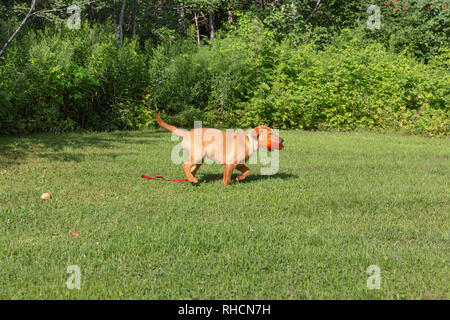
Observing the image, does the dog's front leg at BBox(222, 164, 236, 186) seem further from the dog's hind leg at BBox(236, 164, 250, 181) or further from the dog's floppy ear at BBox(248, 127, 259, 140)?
the dog's floppy ear at BBox(248, 127, 259, 140)

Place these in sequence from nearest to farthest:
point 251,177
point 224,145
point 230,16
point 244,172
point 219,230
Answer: point 219,230, point 224,145, point 244,172, point 251,177, point 230,16

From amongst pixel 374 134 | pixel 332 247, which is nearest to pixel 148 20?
pixel 374 134

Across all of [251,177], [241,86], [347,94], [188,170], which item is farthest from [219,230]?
[347,94]

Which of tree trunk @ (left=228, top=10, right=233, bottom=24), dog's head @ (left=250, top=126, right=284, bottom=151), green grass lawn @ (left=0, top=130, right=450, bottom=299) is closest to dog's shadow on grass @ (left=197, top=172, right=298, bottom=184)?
green grass lawn @ (left=0, top=130, right=450, bottom=299)

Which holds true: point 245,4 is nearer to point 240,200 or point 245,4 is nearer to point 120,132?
point 120,132

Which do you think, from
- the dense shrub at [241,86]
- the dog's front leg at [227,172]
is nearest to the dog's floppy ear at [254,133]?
the dog's front leg at [227,172]

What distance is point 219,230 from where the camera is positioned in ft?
14.8

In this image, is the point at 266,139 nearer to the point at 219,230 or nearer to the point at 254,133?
the point at 254,133

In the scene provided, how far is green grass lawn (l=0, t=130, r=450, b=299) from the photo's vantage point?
3373 mm

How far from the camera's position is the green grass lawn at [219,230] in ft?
11.1

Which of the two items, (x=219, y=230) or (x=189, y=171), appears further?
(x=189, y=171)

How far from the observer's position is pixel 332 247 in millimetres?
4133

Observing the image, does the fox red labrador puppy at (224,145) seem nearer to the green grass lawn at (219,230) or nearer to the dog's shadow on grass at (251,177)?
the green grass lawn at (219,230)
